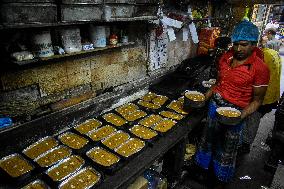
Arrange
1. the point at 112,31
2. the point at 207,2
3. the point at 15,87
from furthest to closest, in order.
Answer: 1. the point at 207,2
2. the point at 112,31
3. the point at 15,87

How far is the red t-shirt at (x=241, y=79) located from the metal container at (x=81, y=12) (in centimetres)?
252

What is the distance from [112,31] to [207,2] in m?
4.17

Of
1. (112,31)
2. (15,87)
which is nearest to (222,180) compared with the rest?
(112,31)

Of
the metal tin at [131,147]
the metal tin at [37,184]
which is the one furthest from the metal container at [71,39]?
the metal tin at [37,184]

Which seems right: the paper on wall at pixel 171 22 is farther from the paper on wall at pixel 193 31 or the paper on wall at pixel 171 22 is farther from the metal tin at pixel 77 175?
the metal tin at pixel 77 175

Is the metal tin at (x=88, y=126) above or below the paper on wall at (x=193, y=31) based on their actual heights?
below

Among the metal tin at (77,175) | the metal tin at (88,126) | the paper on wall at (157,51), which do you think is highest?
the paper on wall at (157,51)

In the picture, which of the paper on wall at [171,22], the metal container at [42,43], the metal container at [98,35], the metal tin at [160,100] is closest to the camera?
the metal container at [42,43]

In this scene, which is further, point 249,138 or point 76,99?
point 249,138

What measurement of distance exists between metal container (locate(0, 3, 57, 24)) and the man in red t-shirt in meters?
2.99

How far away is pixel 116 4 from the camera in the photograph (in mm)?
3424

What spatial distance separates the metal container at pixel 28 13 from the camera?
2340 millimetres

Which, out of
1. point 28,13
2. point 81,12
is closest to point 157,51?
point 81,12

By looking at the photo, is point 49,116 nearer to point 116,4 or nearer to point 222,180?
point 116,4
